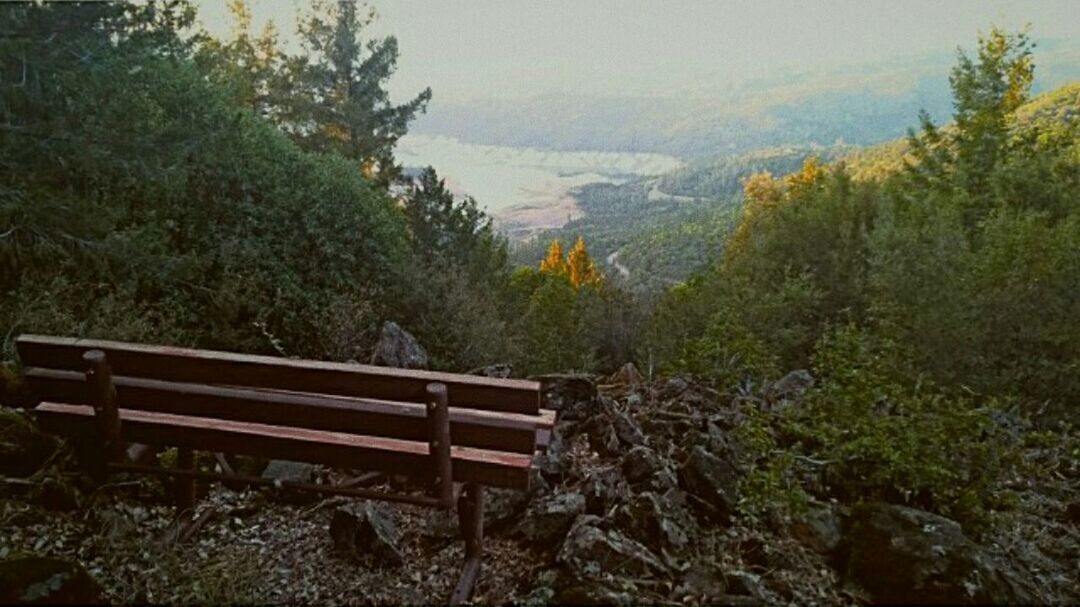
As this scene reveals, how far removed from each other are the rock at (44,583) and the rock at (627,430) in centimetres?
326

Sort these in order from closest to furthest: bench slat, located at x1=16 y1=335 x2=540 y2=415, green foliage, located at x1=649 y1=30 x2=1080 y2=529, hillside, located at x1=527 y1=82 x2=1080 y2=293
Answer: bench slat, located at x1=16 y1=335 x2=540 y2=415, green foliage, located at x1=649 y1=30 x2=1080 y2=529, hillside, located at x1=527 y1=82 x2=1080 y2=293

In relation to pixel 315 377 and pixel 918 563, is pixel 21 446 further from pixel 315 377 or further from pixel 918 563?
pixel 918 563

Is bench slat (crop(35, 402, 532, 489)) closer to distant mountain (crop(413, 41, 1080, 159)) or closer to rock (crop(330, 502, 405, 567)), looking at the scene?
rock (crop(330, 502, 405, 567))

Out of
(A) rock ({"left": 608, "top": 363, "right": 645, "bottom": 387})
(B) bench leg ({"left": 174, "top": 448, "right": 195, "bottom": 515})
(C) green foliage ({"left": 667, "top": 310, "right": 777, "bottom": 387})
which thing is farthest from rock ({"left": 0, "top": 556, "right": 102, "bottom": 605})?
(C) green foliage ({"left": 667, "top": 310, "right": 777, "bottom": 387})

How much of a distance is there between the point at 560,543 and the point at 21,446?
3250 millimetres

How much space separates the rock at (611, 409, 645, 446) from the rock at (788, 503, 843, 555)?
122 cm

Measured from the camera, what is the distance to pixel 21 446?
14.4 feet

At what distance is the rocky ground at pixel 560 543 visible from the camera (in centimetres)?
360

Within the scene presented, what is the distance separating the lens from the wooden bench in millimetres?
3527

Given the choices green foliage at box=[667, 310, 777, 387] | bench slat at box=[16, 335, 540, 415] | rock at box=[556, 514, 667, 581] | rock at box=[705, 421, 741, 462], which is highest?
bench slat at box=[16, 335, 540, 415]

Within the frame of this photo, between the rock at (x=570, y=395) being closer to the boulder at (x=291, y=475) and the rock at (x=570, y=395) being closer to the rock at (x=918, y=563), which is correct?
the boulder at (x=291, y=475)

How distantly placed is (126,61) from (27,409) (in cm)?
925

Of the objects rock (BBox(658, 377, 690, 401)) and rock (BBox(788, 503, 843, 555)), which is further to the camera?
rock (BBox(658, 377, 690, 401))

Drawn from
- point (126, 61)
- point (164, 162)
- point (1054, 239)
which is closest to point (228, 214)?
point (164, 162)
